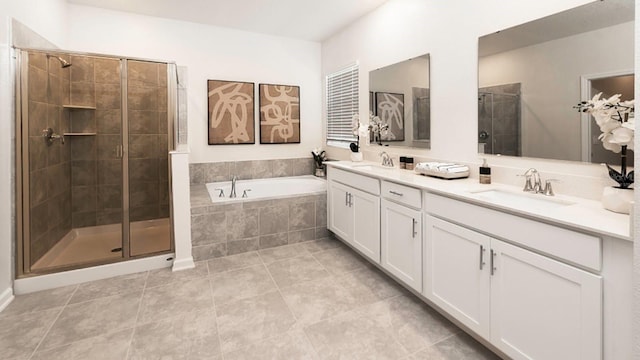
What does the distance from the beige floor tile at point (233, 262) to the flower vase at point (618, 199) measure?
8.22 ft

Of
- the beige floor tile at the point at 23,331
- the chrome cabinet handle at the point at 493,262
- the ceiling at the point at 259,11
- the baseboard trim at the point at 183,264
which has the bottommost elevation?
the beige floor tile at the point at 23,331

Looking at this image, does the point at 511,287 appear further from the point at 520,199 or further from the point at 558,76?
the point at 558,76

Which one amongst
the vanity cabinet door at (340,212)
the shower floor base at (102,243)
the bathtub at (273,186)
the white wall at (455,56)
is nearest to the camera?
the white wall at (455,56)

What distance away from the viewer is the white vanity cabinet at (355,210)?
2.60m

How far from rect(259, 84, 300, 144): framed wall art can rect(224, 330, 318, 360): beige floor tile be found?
9.66 ft

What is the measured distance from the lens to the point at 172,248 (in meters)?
2.97

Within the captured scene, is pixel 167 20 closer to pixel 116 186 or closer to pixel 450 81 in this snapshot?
pixel 116 186

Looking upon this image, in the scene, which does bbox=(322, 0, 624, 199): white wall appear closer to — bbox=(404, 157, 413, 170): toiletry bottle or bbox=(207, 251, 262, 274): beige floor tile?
bbox=(404, 157, 413, 170): toiletry bottle

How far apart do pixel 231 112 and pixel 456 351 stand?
356 centimetres

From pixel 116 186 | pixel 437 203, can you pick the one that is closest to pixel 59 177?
pixel 116 186

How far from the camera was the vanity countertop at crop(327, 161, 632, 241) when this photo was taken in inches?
46.9

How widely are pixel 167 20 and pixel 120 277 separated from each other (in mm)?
2898

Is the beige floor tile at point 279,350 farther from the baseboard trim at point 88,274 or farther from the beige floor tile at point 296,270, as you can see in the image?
the baseboard trim at point 88,274

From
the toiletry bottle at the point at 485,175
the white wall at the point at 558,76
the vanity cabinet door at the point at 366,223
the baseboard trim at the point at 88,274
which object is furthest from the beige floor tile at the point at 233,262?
the white wall at the point at 558,76
